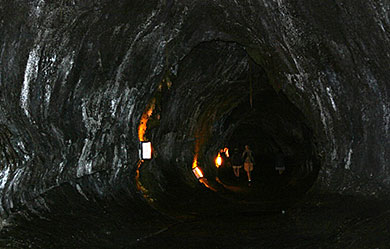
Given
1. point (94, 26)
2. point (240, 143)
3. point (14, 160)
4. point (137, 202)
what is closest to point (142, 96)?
point (137, 202)

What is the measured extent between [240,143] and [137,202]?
23.5 m

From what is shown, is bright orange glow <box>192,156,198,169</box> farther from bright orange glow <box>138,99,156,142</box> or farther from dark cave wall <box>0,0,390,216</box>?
bright orange glow <box>138,99,156,142</box>

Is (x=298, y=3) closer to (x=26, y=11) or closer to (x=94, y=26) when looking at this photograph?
(x=94, y=26)

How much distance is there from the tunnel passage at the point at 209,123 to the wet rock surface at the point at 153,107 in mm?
116

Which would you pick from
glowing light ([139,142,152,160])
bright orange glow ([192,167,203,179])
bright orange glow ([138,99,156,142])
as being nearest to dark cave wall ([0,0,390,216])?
bright orange glow ([138,99,156,142])

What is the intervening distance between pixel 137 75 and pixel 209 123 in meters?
9.23

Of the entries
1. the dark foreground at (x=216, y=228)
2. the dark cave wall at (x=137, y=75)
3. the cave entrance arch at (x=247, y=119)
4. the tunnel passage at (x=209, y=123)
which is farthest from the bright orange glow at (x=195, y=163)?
the dark foreground at (x=216, y=228)

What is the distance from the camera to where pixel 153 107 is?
39.7 ft

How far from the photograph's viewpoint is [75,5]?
6.64 metres

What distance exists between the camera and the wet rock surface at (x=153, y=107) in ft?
20.6

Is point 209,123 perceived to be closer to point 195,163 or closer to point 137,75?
point 195,163

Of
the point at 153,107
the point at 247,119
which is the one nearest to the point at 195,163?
the point at 153,107

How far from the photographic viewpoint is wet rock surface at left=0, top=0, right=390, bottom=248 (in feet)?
20.6

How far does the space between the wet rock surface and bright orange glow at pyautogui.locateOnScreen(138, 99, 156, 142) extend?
8 cm
